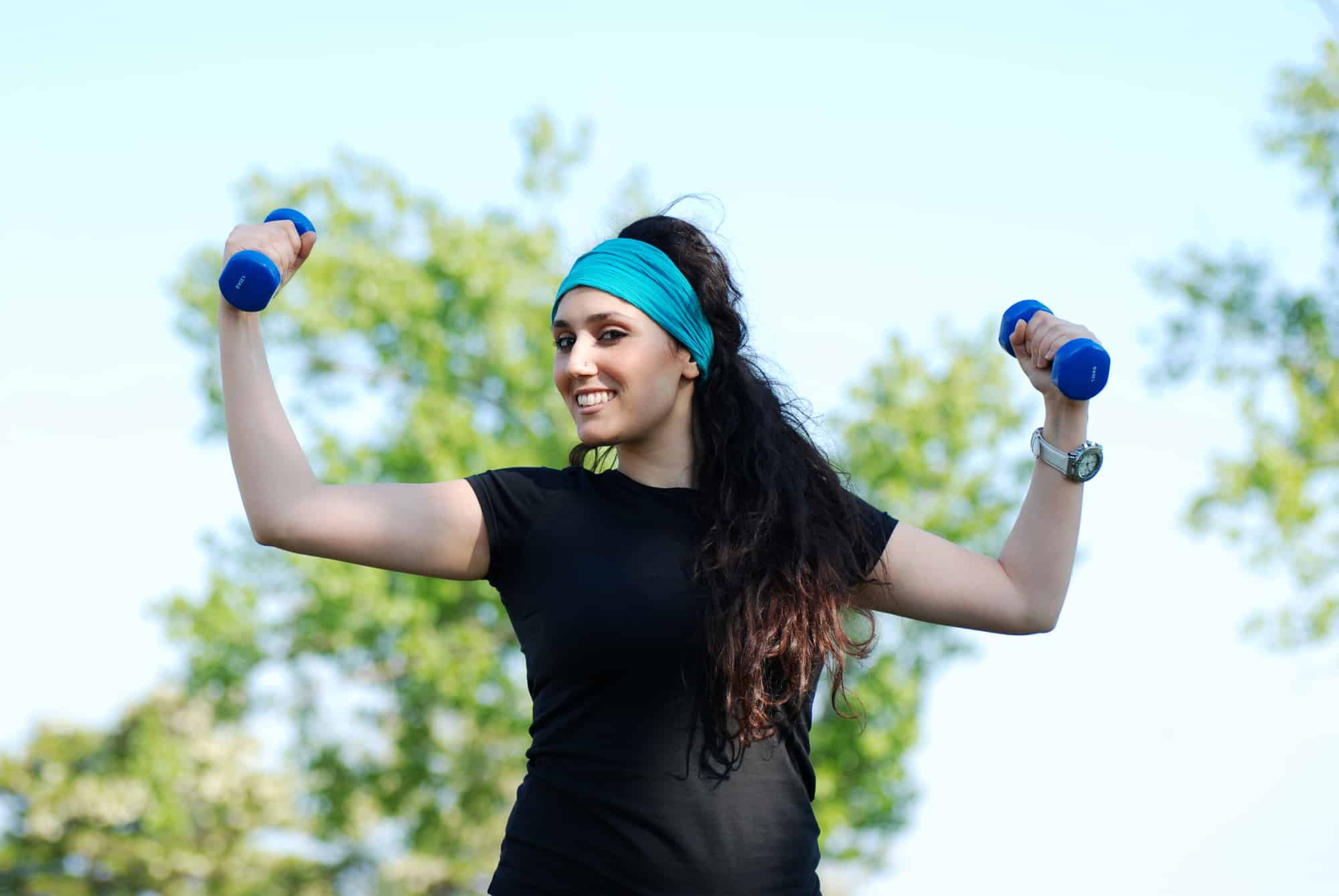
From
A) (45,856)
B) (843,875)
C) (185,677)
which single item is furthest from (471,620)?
(45,856)

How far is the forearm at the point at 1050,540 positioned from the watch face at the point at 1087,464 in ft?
0.07

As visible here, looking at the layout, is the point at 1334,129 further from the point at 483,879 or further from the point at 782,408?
the point at 782,408

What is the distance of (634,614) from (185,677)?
14153 millimetres

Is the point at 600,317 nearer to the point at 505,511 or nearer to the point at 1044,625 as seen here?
the point at 505,511

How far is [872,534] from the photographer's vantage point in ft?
7.76

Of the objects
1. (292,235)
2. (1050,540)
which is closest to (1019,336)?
(1050,540)

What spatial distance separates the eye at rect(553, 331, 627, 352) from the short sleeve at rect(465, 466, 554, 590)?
0.26 metres

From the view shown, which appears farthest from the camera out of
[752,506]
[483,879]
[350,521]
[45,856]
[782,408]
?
[45,856]

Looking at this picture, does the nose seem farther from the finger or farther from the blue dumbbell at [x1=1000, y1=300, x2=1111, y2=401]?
the blue dumbbell at [x1=1000, y1=300, x2=1111, y2=401]

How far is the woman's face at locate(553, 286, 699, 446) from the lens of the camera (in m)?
2.27

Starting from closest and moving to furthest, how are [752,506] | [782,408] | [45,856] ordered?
[752,506], [782,408], [45,856]

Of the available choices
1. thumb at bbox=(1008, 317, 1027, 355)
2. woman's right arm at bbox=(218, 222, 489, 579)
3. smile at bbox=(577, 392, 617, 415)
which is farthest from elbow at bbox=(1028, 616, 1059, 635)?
woman's right arm at bbox=(218, 222, 489, 579)

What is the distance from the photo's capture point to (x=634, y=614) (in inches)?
80.3

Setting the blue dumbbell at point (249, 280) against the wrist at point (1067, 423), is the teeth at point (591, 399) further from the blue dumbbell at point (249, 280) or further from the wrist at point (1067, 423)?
the wrist at point (1067, 423)
